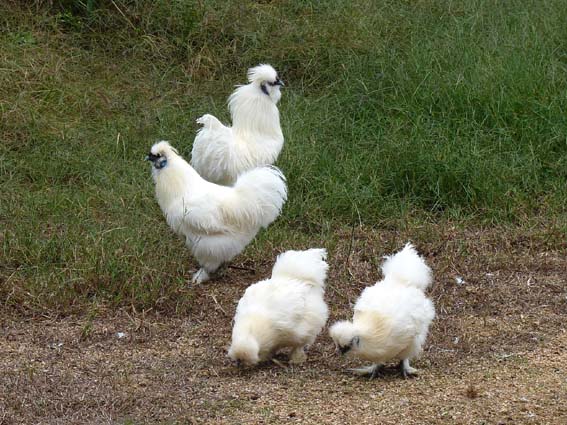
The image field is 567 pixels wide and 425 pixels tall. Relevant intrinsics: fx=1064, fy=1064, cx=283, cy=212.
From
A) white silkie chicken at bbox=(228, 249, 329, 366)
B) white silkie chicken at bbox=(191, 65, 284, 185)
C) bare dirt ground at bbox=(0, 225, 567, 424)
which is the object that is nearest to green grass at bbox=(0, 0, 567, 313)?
bare dirt ground at bbox=(0, 225, 567, 424)

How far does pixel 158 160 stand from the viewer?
7.34 metres

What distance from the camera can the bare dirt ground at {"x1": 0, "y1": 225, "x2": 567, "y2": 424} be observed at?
529cm

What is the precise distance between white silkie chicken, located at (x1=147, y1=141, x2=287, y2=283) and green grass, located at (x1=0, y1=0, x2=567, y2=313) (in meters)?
0.26

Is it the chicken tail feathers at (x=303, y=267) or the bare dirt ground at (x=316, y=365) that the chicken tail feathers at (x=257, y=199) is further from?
the chicken tail feathers at (x=303, y=267)

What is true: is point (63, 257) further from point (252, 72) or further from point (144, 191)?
point (252, 72)

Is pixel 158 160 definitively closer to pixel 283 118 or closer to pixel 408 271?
pixel 408 271

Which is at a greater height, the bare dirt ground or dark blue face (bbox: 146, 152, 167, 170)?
dark blue face (bbox: 146, 152, 167, 170)

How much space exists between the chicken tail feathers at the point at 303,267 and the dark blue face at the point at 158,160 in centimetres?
157

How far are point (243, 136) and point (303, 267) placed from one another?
240cm

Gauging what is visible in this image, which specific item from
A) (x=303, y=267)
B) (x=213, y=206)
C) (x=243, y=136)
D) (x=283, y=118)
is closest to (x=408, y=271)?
(x=303, y=267)

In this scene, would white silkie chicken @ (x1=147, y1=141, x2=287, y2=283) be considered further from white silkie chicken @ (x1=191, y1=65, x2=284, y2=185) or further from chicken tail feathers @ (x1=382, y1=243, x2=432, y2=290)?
chicken tail feathers @ (x1=382, y1=243, x2=432, y2=290)

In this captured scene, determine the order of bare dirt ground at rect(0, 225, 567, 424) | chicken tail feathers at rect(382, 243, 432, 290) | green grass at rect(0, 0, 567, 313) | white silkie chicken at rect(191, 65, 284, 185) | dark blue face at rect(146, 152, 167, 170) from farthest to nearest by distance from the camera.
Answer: white silkie chicken at rect(191, 65, 284, 185) < green grass at rect(0, 0, 567, 313) < dark blue face at rect(146, 152, 167, 170) < chicken tail feathers at rect(382, 243, 432, 290) < bare dirt ground at rect(0, 225, 567, 424)

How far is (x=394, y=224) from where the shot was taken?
8.37 metres

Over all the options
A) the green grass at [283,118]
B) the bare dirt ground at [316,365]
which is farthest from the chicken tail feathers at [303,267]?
the green grass at [283,118]
